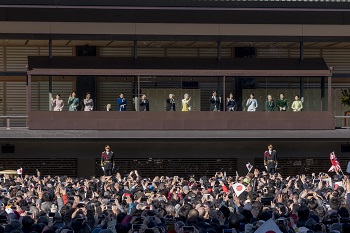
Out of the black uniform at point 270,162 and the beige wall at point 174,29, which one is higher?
the beige wall at point 174,29

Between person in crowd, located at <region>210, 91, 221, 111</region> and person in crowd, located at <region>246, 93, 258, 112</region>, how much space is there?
1.47 metres

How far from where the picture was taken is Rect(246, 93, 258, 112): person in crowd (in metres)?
52.3

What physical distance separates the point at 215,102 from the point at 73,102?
23.4ft

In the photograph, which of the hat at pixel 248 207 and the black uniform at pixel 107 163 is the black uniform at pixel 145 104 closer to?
the black uniform at pixel 107 163

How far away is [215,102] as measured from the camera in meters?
52.7

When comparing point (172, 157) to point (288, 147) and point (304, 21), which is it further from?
point (304, 21)

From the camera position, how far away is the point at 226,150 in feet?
174

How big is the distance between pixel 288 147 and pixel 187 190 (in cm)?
2382

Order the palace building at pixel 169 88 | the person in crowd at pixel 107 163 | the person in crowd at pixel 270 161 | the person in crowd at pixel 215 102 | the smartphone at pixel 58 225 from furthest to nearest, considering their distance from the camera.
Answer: the person in crowd at pixel 215 102
the palace building at pixel 169 88
the person in crowd at pixel 270 161
the person in crowd at pixel 107 163
the smartphone at pixel 58 225

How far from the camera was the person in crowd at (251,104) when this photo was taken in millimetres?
52269

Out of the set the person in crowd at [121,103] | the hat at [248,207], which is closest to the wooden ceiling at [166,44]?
the person in crowd at [121,103]

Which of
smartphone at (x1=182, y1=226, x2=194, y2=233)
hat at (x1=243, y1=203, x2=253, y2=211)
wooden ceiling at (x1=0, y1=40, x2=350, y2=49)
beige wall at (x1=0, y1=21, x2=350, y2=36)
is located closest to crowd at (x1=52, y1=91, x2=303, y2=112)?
beige wall at (x1=0, y1=21, x2=350, y2=36)

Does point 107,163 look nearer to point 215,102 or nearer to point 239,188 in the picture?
point 215,102

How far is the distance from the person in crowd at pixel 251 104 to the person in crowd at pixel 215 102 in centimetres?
147
